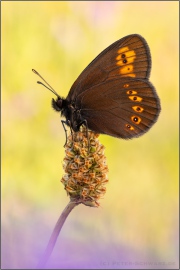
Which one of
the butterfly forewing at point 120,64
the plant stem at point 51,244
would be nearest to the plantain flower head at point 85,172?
the plant stem at point 51,244

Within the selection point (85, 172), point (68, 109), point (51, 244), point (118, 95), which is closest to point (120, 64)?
point (118, 95)

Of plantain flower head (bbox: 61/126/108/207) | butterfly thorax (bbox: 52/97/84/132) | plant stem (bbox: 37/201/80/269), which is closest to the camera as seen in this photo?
plant stem (bbox: 37/201/80/269)

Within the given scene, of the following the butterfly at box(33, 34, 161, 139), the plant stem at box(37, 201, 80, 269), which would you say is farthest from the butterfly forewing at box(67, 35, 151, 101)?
the plant stem at box(37, 201, 80, 269)

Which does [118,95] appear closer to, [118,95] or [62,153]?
[118,95]

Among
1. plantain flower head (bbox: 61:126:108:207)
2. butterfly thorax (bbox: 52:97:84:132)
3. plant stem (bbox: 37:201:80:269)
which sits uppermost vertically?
butterfly thorax (bbox: 52:97:84:132)

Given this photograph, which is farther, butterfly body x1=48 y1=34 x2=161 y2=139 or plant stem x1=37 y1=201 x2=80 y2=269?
butterfly body x1=48 y1=34 x2=161 y2=139

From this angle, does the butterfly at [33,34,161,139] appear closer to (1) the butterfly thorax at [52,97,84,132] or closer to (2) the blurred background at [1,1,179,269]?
(1) the butterfly thorax at [52,97,84,132]

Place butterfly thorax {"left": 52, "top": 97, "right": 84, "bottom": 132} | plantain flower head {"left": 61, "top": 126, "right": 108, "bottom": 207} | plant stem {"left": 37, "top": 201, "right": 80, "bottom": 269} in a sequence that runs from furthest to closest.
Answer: butterfly thorax {"left": 52, "top": 97, "right": 84, "bottom": 132}, plantain flower head {"left": 61, "top": 126, "right": 108, "bottom": 207}, plant stem {"left": 37, "top": 201, "right": 80, "bottom": 269}
